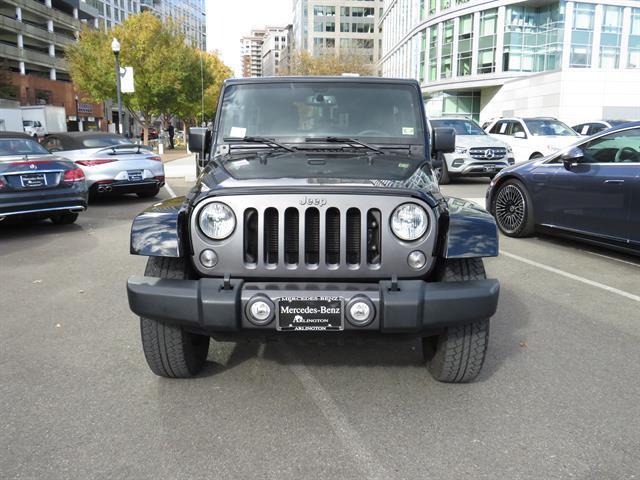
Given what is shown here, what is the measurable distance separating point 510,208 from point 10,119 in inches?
1525

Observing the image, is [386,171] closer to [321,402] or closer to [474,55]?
[321,402]

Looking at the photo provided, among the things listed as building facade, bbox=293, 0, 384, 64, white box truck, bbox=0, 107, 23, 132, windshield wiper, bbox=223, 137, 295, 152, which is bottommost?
windshield wiper, bbox=223, 137, 295, 152

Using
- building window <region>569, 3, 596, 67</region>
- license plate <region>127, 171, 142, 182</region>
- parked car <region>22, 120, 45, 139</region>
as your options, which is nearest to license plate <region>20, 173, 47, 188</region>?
license plate <region>127, 171, 142, 182</region>

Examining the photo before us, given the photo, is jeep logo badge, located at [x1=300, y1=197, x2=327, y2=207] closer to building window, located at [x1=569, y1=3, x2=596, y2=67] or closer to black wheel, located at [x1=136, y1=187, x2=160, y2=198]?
black wheel, located at [x1=136, y1=187, x2=160, y2=198]

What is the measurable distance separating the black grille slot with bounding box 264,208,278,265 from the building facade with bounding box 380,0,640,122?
37901 mm

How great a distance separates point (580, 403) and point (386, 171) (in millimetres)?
Result: 1757

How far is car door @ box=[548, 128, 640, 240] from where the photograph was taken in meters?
6.43

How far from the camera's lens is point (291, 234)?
313 cm

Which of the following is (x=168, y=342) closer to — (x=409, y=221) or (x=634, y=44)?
(x=409, y=221)

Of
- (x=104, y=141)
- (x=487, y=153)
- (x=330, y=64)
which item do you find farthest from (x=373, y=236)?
(x=330, y=64)

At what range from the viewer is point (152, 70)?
109 feet

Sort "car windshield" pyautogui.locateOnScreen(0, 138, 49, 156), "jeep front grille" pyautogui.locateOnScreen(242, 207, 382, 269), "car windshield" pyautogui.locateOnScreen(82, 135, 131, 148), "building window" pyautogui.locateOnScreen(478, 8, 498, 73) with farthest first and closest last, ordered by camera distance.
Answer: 1. "building window" pyautogui.locateOnScreen(478, 8, 498, 73)
2. "car windshield" pyautogui.locateOnScreen(82, 135, 131, 148)
3. "car windshield" pyautogui.locateOnScreen(0, 138, 49, 156)
4. "jeep front grille" pyautogui.locateOnScreen(242, 207, 382, 269)

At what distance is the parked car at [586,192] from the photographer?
21.1 feet

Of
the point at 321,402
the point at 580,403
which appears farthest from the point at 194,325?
the point at 580,403
